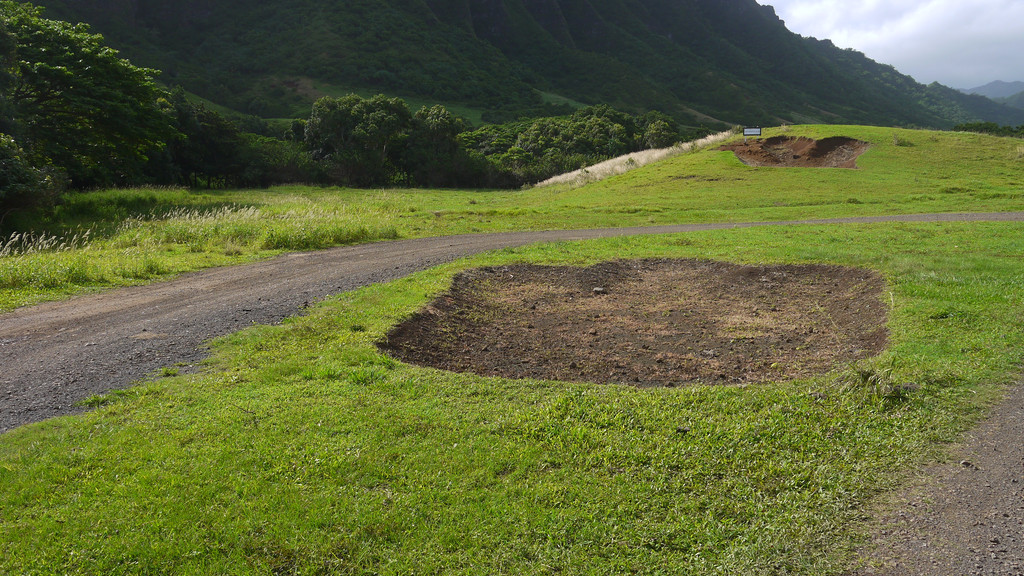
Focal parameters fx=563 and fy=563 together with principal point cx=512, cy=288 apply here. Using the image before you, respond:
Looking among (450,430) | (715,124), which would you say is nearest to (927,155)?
(450,430)

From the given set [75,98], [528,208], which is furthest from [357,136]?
[528,208]

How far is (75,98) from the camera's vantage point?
26.0m

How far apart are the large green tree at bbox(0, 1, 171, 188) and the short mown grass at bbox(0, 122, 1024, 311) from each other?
15.5 feet

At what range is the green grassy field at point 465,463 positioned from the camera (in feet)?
11.6

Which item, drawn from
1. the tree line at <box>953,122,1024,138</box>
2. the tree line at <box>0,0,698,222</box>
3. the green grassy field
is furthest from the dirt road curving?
the tree line at <box>953,122,1024,138</box>

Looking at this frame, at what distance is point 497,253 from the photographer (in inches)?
586

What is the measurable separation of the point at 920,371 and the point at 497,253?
33.3 ft

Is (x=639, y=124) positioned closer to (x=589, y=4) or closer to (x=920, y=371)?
(x=920, y=371)

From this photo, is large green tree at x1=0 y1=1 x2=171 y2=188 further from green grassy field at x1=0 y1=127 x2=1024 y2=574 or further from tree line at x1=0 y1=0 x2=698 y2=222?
green grassy field at x1=0 y1=127 x2=1024 y2=574

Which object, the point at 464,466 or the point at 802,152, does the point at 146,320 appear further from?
the point at 802,152

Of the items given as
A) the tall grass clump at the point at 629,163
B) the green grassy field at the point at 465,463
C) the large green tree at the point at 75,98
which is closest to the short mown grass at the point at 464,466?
the green grassy field at the point at 465,463

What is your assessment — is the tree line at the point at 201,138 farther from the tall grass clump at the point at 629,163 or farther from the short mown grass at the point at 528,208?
the tall grass clump at the point at 629,163

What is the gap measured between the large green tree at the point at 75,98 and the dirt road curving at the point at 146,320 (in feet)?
62.3

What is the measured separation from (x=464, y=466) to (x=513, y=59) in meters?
162
